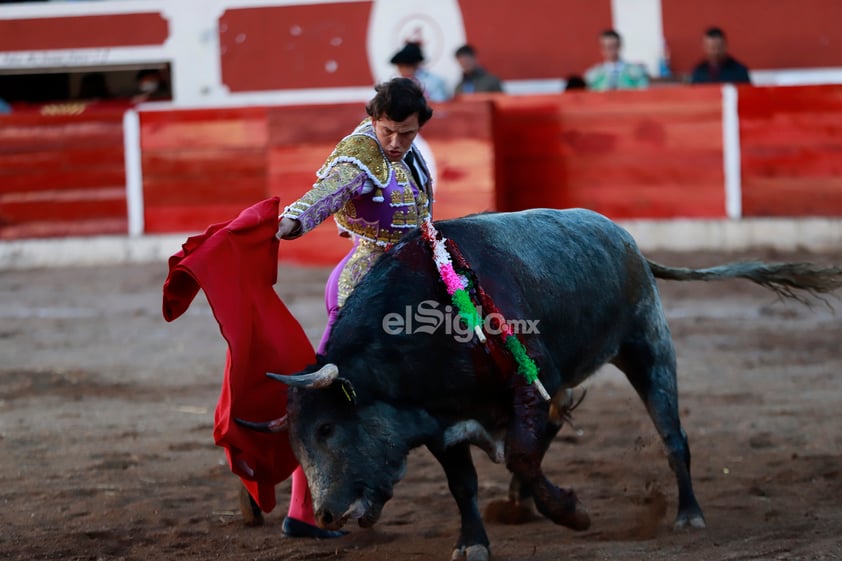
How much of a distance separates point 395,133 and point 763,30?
7733mm

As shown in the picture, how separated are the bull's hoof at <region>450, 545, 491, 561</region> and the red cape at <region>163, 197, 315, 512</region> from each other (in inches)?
19.7

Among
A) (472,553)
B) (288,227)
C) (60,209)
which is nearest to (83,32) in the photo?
(60,209)

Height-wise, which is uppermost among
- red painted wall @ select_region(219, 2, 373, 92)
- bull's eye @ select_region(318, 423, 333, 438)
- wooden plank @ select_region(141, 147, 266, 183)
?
red painted wall @ select_region(219, 2, 373, 92)

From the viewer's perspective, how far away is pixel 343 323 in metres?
3.20

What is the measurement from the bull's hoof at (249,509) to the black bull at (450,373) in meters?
0.69

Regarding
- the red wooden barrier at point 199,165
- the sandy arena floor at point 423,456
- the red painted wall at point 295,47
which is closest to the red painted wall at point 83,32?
the red painted wall at point 295,47

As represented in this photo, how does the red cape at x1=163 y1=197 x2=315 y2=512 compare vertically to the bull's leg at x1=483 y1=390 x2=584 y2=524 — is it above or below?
above

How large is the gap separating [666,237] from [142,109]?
12.8ft

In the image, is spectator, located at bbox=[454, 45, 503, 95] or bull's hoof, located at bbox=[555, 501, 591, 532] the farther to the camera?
spectator, located at bbox=[454, 45, 503, 95]

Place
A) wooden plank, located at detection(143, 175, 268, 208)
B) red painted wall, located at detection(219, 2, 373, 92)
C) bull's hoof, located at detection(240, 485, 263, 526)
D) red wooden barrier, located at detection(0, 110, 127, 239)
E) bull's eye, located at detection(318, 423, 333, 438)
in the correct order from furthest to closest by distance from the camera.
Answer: red painted wall, located at detection(219, 2, 373, 92)
red wooden barrier, located at detection(0, 110, 127, 239)
wooden plank, located at detection(143, 175, 268, 208)
bull's hoof, located at detection(240, 485, 263, 526)
bull's eye, located at detection(318, 423, 333, 438)

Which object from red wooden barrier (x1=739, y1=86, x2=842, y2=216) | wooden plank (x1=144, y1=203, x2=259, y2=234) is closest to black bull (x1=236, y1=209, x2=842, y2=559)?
red wooden barrier (x1=739, y1=86, x2=842, y2=216)

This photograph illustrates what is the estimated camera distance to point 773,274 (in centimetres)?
413

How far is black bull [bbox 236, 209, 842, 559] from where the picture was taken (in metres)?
3.09

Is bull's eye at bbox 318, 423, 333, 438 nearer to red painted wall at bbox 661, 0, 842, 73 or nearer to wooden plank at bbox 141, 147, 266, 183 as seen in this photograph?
wooden plank at bbox 141, 147, 266, 183
